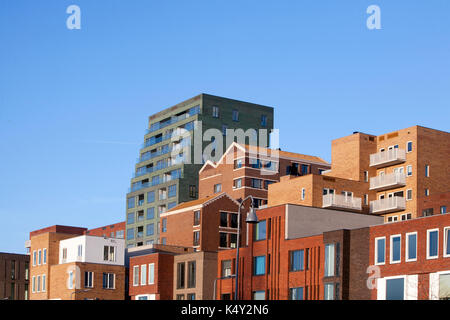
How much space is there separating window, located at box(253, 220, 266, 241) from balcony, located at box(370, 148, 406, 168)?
26.3m

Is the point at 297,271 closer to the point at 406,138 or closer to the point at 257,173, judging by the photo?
the point at 406,138

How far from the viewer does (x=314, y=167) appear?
121375mm

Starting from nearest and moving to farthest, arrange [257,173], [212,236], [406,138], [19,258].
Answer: [406,138] → [212,236] → [257,173] → [19,258]

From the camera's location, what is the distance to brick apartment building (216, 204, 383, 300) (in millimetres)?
66250

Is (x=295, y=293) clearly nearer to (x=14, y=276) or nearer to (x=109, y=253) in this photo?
(x=109, y=253)

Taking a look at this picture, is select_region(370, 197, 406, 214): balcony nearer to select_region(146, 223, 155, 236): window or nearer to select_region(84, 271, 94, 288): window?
select_region(84, 271, 94, 288): window

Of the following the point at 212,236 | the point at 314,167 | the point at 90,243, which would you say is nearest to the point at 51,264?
→ the point at 90,243

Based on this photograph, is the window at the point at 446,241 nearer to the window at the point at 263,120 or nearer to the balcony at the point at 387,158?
the balcony at the point at 387,158

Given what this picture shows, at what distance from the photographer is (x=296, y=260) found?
2835 inches

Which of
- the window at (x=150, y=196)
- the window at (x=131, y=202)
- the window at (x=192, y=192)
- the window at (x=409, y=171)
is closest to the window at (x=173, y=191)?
the window at (x=192, y=192)

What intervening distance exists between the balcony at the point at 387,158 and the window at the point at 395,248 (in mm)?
35022

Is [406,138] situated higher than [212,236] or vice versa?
[406,138]
